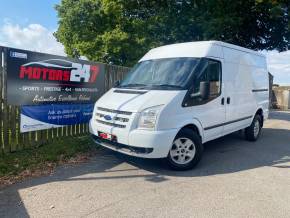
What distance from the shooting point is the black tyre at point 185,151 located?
5.32m

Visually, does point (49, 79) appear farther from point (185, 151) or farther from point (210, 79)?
point (210, 79)

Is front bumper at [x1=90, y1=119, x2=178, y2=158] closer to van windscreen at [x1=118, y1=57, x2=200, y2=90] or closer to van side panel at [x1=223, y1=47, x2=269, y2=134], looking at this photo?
van windscreen at [x1=118, y1=57, x2=200, y2=90]

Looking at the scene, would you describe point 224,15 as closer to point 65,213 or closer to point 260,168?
point 260,168

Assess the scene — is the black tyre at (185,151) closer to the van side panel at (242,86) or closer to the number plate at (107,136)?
the number plate at (107,136)

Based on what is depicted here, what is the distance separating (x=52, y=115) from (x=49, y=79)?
868mm

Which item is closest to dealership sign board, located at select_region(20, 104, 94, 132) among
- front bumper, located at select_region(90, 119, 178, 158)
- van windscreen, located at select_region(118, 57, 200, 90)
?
van windscreen, located at select_region(118, 57, 200, 90)

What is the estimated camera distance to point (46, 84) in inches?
255

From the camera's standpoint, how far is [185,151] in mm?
5434

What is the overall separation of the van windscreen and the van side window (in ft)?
0.63

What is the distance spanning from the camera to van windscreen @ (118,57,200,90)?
5586 mm

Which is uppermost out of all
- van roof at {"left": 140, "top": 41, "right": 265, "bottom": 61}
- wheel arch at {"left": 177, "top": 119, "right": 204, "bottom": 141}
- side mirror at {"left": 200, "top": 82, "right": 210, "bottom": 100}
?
van roof at {"left": 140, "top": 41, "right": 265, "bottom": 61}

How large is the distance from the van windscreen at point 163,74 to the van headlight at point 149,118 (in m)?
0.73

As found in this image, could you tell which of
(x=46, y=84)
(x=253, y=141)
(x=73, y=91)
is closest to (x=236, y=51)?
(x=253, y=141)

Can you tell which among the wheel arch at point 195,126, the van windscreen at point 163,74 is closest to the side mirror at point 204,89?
the van windscreen at point 163,74
